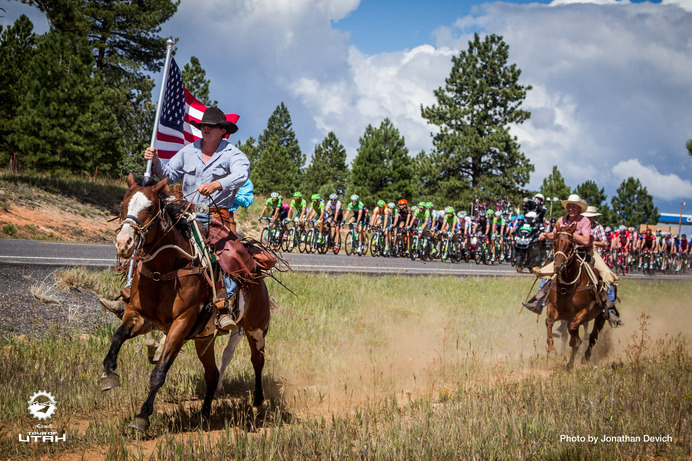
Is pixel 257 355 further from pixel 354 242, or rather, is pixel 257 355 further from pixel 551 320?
pixel 354 242

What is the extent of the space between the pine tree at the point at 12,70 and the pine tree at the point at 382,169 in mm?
31685

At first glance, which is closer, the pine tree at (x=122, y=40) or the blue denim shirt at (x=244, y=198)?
the blue denim shirt at (x=244, y=198)

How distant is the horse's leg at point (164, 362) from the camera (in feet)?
16.8

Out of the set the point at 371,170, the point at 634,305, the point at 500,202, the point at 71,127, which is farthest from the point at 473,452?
the point at 371,170

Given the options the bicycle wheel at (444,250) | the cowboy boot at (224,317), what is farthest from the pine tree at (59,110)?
the cowboy boot at (224,317)

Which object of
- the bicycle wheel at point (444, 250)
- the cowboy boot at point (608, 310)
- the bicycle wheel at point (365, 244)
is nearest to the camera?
the cowboy boot at point (608, 310)

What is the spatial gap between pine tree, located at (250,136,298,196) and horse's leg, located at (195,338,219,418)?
6285 cm

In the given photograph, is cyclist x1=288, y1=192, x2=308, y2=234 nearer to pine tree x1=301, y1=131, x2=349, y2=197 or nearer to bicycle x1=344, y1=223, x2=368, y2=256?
bicycle x1=344, y1=223, x2=368, y2=256

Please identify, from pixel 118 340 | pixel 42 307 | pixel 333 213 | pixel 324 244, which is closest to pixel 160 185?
pixel 118 340

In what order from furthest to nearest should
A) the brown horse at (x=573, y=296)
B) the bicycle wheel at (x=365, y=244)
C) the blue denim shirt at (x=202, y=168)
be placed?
the bicycle wheel at (x=365, y=244) → the brown horse at (x=573, y=296) → the blue denim shirt at (x=202, y=168)

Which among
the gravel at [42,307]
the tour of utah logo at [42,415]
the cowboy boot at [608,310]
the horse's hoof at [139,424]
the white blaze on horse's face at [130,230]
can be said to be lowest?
the tour of utah logo at [42,415]

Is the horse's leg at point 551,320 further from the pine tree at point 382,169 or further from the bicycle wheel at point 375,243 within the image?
the pine tree at point 382,169

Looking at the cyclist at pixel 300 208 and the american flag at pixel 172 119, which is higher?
the american flag at pixel 172 119

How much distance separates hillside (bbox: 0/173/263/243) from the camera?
21.9 metres
